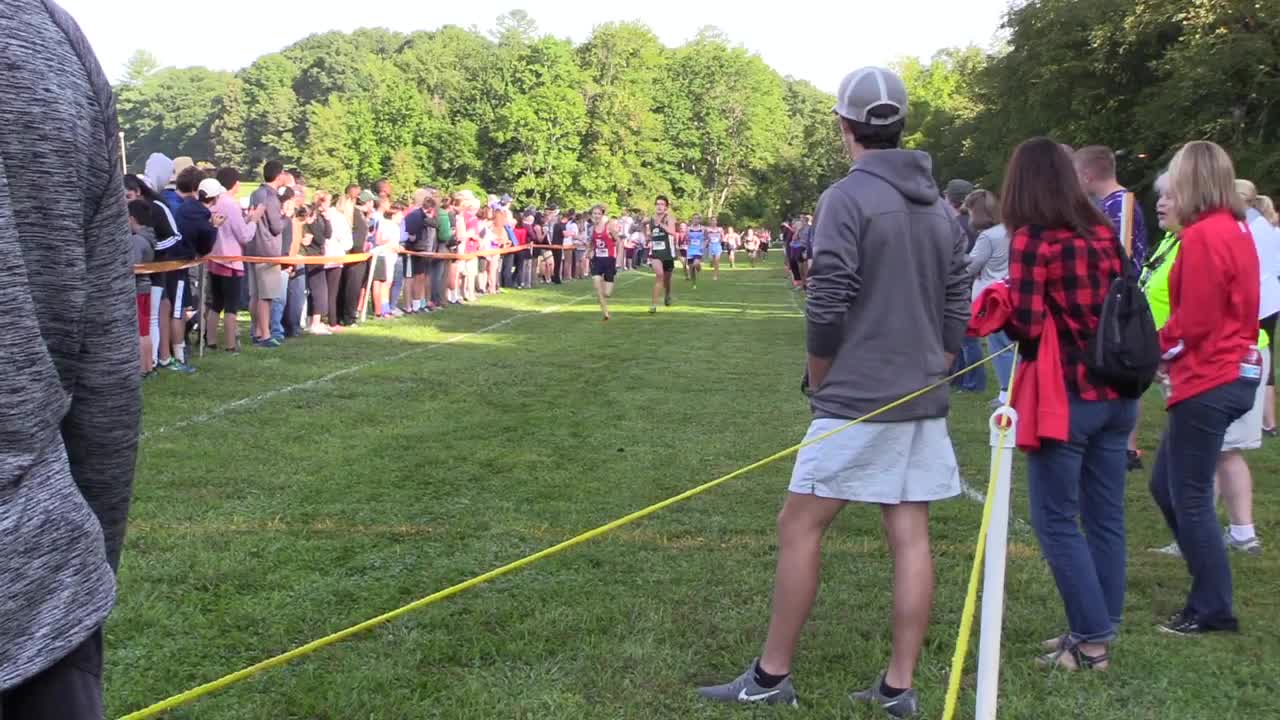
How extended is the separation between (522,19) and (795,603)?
91.2 meters

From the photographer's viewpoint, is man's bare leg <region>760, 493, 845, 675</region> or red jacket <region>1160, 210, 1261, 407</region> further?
red jacket <region>1160, 210, 1261, 407</region>

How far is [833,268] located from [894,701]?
4.99ft

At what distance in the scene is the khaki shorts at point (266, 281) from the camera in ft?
46.3

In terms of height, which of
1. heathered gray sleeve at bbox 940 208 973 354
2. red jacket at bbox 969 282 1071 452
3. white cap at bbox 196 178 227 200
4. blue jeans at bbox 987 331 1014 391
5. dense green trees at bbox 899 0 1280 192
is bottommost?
blue jeans at bbox 987 331 1014 391

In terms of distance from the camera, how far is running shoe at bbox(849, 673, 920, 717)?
13.2 ft

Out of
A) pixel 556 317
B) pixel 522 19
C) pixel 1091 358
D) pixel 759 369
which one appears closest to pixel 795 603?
pixel 1091 358

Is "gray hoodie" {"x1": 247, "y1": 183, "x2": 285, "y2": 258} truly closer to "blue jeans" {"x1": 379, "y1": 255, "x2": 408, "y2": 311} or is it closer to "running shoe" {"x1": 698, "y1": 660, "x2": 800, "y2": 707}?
"blue jeans" {"x1": 379, "y1": 255, "x2": 408, "y2": 311}

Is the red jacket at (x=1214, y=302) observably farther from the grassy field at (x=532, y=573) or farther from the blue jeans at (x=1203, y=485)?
→ the grassy field at (x=532, y=573)

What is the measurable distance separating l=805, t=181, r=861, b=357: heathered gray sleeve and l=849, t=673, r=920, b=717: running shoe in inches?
50.2

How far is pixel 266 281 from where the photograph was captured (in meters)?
14.1

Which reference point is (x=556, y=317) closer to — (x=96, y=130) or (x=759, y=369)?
(x=759, y=369)

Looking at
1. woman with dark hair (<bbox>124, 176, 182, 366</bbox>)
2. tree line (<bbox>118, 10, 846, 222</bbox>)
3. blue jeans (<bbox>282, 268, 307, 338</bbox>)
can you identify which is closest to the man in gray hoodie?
woman with dark hair (<bbox>124, 176, 182, 366</bbox>)

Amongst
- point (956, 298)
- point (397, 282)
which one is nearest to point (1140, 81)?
point (397, 282)

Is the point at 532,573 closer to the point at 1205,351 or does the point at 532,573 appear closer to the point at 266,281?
the point at 1205,351
